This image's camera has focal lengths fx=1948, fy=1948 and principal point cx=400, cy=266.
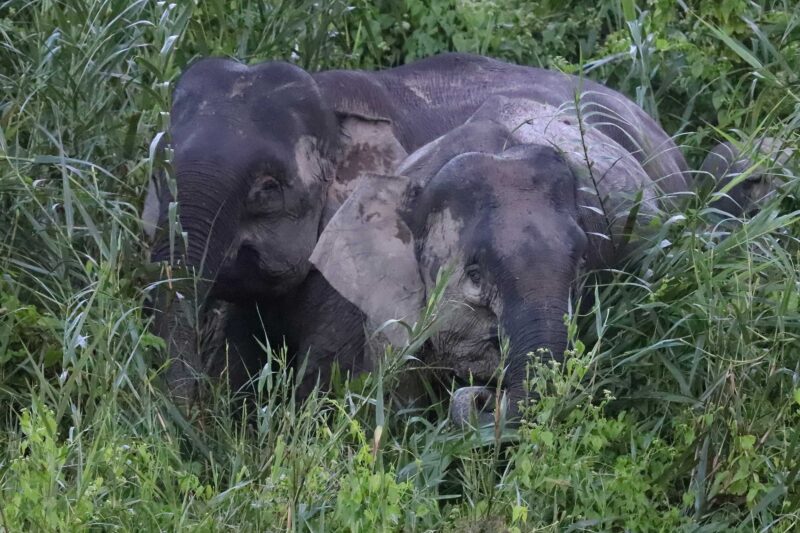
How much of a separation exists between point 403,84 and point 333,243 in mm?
1177

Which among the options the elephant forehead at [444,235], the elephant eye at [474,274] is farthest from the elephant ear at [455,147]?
the elephant eye at [474,274]

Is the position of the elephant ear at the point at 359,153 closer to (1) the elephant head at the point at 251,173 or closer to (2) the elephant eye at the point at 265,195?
(1) the elephant head at the point at 251,173

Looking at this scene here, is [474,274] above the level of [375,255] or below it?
above

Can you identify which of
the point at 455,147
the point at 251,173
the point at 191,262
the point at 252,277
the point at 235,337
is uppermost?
the point at 455,147

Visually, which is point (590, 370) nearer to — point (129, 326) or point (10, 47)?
point (129, 326)

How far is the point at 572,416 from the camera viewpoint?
4.43 m

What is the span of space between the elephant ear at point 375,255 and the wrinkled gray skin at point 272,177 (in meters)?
0.33

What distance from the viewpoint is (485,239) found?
16.4ft

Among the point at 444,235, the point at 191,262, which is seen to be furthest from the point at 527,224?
the point at 191,262

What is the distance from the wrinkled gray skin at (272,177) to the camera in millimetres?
5543

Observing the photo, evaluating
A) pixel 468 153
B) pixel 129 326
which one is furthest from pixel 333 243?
pixel 129 326

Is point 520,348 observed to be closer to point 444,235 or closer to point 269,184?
point 444,235

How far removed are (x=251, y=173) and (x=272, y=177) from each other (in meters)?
0.09

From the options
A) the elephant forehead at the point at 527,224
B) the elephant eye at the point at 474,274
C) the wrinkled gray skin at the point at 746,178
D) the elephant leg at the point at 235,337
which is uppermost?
the elephant forehead at the point at 527,224
